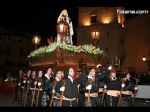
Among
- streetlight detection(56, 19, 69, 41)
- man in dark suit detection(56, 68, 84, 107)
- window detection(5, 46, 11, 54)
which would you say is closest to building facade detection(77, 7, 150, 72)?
streetlight detection(56, 19, 69, 41)

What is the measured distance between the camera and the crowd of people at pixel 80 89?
25.9 feet

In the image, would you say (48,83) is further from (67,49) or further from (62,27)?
(62,27)

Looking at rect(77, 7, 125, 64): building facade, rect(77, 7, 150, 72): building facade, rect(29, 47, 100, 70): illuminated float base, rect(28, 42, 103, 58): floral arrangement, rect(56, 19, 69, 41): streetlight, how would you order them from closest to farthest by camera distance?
1. rect(29, 47, 100, 70): illuminated float base
2. rect(28, 42, 103, 58): floral arrangement
3. rect(56, 19, 69, 41): streetlight
4. rect(77, 7, 150, 72): building facade
5. rect(77, 7, 125, 64): building facade

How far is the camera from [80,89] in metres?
8.42

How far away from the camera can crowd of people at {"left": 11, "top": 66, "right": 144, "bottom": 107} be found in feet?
25.9

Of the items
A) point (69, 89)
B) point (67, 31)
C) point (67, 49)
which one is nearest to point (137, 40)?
point (67, 31)

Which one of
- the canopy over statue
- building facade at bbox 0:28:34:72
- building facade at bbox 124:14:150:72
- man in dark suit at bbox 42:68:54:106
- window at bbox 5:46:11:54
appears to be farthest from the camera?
window at bbox 5:46:11:54

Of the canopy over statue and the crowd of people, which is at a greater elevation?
the canopy over statue

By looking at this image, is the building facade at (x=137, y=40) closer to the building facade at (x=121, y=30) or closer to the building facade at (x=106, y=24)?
the building facade at (x=121, y=30)

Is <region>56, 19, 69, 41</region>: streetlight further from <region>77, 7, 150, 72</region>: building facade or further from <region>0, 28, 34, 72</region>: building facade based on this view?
<region>0, 28, 34, 72</region>: building facade

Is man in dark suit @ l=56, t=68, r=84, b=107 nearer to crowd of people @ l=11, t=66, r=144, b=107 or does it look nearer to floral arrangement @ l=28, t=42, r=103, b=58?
crowd of people @ l=11, t=66, r=144, b=107

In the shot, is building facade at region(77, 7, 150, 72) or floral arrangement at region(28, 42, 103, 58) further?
building facade at region(77, 7, 150, 72)

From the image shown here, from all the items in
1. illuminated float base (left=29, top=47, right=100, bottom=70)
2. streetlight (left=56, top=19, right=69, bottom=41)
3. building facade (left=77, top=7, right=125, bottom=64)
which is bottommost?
illuminated float base (left=29, top=47, right=100, bottom=70)
